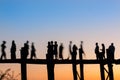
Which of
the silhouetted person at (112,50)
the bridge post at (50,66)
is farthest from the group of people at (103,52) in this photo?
the bridge post at (50,66)

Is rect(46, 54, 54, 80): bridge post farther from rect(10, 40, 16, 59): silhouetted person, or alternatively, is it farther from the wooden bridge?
rect(10, 40, 16, 59): silhouetted person

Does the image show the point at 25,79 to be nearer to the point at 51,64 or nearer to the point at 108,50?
the point at 51,64

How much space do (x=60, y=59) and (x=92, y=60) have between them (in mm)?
1978

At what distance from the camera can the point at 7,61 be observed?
2430 cm

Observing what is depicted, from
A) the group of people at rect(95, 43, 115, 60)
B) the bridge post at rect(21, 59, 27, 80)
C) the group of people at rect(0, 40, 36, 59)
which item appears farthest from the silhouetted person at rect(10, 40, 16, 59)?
the group of people at rect(95, 43, 115, 60)

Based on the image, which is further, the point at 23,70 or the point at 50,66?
the point at 50,66

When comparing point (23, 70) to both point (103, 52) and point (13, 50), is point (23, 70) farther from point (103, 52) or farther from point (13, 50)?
point (103, 52)

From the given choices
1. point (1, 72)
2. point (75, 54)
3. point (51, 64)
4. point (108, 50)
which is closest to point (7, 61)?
point (1, 72)

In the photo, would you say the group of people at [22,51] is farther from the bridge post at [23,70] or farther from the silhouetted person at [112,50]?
the silhouetted person at [112,50]

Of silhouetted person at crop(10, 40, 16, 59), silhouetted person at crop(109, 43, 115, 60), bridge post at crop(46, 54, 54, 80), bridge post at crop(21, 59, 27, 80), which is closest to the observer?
bridge post at crop(21, 59, 27, 80)

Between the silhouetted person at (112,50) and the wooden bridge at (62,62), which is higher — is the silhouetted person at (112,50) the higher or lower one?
the higher one

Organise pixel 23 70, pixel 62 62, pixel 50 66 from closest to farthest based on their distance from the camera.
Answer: pixel 23 70, pixel 50 66, pixel 62 62

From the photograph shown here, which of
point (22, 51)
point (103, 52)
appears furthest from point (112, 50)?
point (22, 51)

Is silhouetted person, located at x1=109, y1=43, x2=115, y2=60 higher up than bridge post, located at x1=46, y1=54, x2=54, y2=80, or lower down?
higher up
